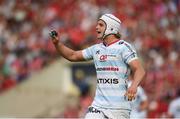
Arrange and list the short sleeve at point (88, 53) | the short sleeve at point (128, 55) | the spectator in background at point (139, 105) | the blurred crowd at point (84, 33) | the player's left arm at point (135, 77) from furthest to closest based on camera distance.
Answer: the blurred crowd at point (84, 33)
the spectator in background at point (139, 105)
the short sleeve at point (88, 53)
the short sleeve at point (128, 55)
the player's left arm at point (135, 77)

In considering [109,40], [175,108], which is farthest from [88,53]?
[175,108]

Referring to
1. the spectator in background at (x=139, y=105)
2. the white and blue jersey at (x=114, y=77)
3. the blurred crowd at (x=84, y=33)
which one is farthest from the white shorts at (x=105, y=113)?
the blurred crowd at (x=84, y=33)

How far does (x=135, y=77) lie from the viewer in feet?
29.7

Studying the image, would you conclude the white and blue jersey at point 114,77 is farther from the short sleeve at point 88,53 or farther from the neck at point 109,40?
the short sleeve at point 88,53

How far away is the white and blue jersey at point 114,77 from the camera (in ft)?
30.6

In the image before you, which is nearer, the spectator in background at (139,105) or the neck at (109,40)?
the neck at (109,40)

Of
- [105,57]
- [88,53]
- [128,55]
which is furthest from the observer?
[88,53]

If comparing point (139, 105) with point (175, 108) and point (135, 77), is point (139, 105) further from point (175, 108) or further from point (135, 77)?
point (135, 77)

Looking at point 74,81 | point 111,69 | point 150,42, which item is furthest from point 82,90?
point 111,69

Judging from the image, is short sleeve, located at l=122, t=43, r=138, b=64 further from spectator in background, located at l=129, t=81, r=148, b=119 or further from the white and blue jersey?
spectator in background, located at l=129, t=81, r=148, b=119

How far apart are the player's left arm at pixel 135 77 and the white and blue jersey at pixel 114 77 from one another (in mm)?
86

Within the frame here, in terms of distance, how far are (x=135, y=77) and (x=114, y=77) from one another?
1.28 feet

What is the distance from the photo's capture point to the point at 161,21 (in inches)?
791

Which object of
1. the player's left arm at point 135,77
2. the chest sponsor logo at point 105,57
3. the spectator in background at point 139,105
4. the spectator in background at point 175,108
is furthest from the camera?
the spectator in background at point 175,108
